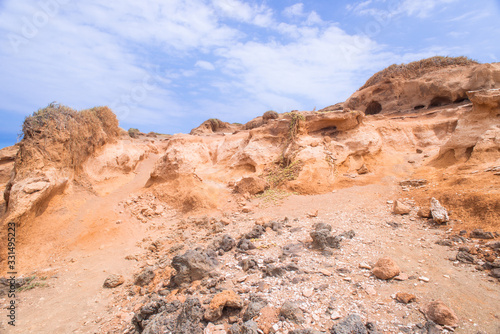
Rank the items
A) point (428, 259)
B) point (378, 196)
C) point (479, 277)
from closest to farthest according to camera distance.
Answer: point (479, 277)
point (428, 259)
point (378, 196)

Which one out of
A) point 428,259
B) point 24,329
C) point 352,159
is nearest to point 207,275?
point 24,329

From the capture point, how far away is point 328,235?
507 centimetres

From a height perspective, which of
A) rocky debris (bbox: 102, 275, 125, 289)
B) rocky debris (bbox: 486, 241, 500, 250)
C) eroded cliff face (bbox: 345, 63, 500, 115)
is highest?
eroded cliff face (bbox: 345, 63, 500, 115)

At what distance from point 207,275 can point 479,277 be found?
4.35m

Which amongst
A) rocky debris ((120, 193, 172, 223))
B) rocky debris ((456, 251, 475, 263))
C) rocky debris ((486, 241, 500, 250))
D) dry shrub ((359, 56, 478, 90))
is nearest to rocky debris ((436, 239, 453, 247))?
rocky debris ((456, 251, 475, 263))

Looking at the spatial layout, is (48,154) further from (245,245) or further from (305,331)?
(305,331)

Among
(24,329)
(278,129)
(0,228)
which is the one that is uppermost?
(278,129)

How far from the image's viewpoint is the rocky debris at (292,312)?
3.24 m

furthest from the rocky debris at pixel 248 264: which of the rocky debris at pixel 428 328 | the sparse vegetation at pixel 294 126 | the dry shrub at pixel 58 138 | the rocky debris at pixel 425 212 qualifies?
the sparse vegetation at pixel 294 126

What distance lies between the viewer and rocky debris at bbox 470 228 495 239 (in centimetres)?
473

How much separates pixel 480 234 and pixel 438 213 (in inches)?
40.1

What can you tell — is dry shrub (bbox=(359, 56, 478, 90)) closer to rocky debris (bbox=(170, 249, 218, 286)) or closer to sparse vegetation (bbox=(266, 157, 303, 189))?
sparse vegetation (bbox=(266, 157, 303, 189))

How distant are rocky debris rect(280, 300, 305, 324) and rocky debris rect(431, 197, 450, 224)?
4.40 m

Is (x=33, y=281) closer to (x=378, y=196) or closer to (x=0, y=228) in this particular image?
(x=0, y=228)
